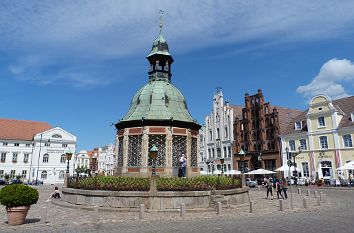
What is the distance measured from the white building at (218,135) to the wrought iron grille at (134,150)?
39527 mm

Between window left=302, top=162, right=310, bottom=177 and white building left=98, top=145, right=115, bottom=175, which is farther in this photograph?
white building left=98, top=145, right=115, bottom=175

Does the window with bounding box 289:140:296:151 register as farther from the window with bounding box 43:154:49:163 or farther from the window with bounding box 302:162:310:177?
the window with bounding box 43:154:49:163

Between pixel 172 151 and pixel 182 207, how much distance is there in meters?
9.14

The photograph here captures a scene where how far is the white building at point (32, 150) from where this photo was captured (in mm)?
64625

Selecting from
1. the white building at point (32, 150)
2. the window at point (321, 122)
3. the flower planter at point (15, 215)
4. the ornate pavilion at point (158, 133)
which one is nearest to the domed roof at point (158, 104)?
the ornate pavilion at point (158, 133)

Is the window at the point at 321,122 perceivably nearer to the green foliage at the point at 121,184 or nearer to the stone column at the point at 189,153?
the stone column at the point at 189,153

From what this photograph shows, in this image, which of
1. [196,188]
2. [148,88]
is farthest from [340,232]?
[148,88]

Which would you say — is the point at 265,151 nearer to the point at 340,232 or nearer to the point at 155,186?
the point at 155,186

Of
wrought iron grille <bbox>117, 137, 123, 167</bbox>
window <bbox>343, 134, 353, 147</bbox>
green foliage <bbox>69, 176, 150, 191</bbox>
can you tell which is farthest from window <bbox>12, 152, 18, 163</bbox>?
window <bbox>343, 134, 353, 147</bbox>

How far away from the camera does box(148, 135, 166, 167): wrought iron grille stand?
75.0 ft

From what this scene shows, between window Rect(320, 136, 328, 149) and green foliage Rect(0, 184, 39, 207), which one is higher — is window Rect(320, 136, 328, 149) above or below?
above

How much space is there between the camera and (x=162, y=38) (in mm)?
28984

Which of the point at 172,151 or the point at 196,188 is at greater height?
the point at 172,151

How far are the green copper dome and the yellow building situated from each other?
2461 cm
